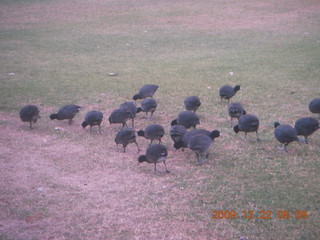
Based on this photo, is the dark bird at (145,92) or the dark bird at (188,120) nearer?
the dark bird at (188,120)

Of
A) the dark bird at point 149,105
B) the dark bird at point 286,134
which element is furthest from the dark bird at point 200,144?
the dark bird at point 149,105

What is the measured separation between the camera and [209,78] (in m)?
12.3

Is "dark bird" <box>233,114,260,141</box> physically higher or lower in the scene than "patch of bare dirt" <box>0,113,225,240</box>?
higher

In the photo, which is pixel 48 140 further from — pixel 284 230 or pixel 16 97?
pixel 284 230

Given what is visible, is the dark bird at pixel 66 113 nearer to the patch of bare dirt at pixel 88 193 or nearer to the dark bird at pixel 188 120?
the patch of bare dirt at pixel 88 193

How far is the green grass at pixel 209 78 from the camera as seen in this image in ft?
18.7

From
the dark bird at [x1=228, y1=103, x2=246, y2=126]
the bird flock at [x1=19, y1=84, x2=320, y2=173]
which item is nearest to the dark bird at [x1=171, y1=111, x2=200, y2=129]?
the bird flock at [x1=19, y1=84, x2=320, y2=173]

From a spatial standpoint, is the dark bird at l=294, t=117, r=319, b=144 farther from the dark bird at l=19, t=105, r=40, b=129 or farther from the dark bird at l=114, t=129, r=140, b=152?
the dark bird at l=19, t=105, r=40, b=129
